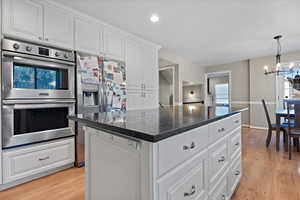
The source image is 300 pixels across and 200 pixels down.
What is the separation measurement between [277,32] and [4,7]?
4558 mm

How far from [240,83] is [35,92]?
6.16 meters

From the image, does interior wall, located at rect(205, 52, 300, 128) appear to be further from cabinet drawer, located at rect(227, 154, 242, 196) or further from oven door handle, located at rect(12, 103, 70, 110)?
oven door handle, located at rect(12, 103, 70, 110)

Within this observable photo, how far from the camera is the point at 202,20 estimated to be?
8.96ft

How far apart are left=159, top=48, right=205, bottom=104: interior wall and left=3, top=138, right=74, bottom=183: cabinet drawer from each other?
3.49 m

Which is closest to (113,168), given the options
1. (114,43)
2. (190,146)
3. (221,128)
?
(190,146)

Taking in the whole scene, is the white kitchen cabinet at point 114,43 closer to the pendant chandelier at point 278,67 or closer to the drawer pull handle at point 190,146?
the drawer pull handle at point 190,146

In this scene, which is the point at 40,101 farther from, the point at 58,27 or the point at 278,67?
the point at 278,67

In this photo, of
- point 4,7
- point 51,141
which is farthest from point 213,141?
point 4,7

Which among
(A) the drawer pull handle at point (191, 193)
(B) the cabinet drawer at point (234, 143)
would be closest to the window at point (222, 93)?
(B) the cabinet drawer at point (234, 143)

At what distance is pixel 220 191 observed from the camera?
125cm

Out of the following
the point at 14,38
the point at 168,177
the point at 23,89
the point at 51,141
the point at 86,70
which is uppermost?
the point at 14,38

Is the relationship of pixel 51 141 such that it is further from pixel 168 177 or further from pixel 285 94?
pixel 285 94

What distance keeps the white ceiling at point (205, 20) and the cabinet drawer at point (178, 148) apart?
207 cm

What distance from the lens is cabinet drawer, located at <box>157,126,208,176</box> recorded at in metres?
0.69
